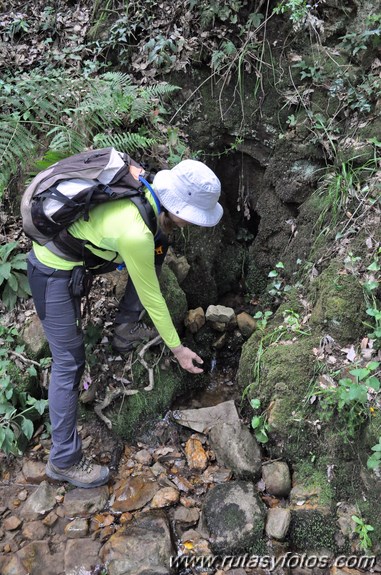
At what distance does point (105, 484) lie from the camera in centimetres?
408

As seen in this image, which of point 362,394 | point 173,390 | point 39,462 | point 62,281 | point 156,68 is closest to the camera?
point 362,394

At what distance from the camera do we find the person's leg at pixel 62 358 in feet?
11.5

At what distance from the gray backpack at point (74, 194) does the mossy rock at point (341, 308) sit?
1.73 m

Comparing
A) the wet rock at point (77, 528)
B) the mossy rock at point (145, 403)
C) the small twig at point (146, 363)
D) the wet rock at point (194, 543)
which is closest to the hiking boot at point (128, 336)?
the small twig at point (146, 363)

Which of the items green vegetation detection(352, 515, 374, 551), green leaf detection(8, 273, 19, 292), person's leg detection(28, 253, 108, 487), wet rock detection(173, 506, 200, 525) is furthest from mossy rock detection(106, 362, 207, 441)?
green vegetation detection(352, 515, 374, 551)

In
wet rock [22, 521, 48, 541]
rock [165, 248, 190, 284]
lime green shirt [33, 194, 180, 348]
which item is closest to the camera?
lime green shirt [33, 194, 180, 348]

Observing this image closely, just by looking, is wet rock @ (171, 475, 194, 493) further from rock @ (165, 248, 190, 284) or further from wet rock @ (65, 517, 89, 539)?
rock @ (165, 248, 190, 284)

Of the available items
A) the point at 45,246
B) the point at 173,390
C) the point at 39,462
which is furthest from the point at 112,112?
the point at 39,462

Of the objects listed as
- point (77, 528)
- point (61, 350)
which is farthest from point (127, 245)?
point (77, 528)

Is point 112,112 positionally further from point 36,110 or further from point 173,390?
point 173,390

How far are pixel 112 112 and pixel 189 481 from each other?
372 centimetres

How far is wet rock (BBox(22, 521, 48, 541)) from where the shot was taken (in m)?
3.75

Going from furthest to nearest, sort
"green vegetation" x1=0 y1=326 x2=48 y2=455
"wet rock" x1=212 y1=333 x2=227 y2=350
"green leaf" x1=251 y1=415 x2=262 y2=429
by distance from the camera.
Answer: "wet rock" x1=212 y1=333 x2=227 y2=350 < "green vegetation" x1=0 y1=326 x2=48 y2=455 < "green leaf" x1=251 y1=415 x2=262 y2=429

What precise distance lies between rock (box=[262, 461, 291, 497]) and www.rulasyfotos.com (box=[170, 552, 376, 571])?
1.48ft
